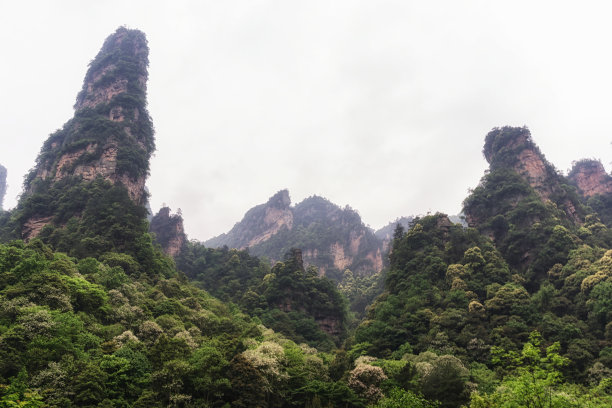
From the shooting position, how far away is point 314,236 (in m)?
144

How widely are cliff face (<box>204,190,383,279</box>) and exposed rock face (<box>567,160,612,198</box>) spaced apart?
65.0 m

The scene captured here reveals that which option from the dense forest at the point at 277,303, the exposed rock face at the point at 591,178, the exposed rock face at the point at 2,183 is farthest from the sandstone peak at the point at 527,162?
the exposed rock face at the point at 2,183

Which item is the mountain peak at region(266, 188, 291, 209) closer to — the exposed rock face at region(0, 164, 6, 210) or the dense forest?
the dense forest

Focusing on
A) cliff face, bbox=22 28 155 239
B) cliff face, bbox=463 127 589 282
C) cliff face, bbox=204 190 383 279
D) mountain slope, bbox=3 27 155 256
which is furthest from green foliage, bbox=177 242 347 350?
cliff face, bbox=204 190 383 279

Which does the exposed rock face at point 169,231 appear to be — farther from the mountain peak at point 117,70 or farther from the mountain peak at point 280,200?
the mountain peak at point 280,200

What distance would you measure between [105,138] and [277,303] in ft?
144

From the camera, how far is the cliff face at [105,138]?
65.3 meters

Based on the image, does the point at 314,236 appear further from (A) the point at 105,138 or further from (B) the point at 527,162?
(A) the point at 105,138

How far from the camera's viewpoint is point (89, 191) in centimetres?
5897

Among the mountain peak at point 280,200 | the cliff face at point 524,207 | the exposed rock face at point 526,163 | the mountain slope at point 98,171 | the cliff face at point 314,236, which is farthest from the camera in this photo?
the mountain peak at point 280,200

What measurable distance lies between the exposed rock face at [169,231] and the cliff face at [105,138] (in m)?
20.9

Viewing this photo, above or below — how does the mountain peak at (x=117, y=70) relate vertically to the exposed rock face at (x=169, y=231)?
above

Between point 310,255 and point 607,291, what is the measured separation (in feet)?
338

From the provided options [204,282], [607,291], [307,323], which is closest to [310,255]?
[204,282]
